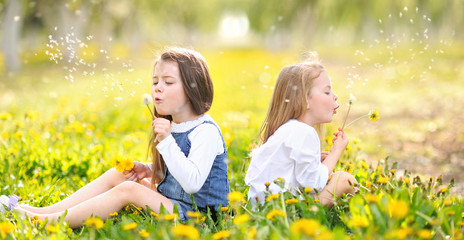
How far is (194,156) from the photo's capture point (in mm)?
2271

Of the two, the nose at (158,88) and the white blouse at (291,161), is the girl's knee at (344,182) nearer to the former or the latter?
the white blouse at (291,161)

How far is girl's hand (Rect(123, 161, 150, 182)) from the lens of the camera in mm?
2613

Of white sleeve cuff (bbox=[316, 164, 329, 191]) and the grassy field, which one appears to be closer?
the grassy field

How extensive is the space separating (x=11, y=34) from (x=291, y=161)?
43.3 feet

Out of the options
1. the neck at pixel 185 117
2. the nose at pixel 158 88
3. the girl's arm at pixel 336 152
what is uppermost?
the nose at pixel 158 88

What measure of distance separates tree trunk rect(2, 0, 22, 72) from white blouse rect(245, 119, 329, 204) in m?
12.1

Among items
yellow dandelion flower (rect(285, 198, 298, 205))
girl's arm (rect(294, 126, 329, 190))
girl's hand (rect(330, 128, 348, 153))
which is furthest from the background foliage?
girl's hand (rect(330, 128, 348, 153))

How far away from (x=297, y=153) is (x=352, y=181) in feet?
1.04

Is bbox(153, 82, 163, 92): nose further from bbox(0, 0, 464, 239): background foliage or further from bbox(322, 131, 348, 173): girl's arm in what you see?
bbox(322, 131, 348, 173): girl's arm

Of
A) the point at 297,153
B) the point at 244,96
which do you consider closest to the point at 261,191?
the point at 297,153

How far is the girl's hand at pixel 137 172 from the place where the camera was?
261cm

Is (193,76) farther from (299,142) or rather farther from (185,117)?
(299,142)

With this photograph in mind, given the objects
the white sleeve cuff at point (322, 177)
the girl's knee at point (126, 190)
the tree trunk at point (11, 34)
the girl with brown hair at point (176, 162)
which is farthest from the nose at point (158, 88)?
the tree trunk at point (11, 34)

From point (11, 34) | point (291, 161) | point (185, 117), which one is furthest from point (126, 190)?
point (11, 34)
